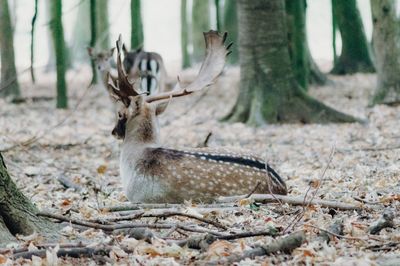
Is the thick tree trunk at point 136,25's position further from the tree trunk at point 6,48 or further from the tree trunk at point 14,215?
the tree trunk at point 14,215

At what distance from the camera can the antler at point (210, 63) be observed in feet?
26.3

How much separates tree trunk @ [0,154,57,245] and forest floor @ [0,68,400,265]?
5.5 inches

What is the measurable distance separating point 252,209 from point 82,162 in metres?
5.00

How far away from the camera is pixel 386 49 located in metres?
15.4

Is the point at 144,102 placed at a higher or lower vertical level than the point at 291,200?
higher

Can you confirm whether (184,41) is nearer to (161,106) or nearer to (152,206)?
(161,106)

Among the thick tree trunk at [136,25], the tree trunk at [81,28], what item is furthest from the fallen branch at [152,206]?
the tree trunk at [81,28]

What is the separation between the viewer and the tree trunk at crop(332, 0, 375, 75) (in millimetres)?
22453

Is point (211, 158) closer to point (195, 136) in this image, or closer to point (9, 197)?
point (9, 197)

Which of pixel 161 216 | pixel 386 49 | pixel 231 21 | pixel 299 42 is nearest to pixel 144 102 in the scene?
pixel 161 216

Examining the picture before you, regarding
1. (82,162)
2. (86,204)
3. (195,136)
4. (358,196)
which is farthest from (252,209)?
(195,136)

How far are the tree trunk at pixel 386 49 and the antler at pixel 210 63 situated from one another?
745 centimetres

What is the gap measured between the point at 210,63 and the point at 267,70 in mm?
6737

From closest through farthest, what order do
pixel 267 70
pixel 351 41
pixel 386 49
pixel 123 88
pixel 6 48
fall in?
pixel 123 88 → pixel 267 70 → pixel 386 49 → pixel 6 48 → pixel 351 41
